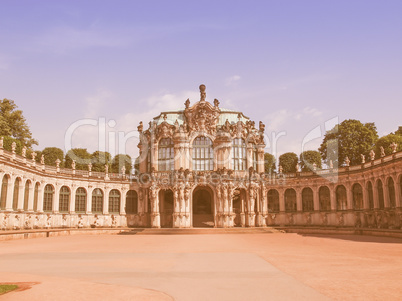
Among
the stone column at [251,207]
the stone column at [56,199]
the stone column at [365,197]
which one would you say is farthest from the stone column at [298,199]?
the stone column at [56,199]

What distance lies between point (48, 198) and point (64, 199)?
2.77m

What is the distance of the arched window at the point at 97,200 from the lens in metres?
59.5

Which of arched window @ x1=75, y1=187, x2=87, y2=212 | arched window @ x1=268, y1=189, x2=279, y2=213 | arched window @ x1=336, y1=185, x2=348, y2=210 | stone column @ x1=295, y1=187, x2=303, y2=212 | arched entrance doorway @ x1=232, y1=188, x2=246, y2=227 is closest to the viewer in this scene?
arched window @ x1=336, y1=185, x2=348, y2=210

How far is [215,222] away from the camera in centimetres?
5697

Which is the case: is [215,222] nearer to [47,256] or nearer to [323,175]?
[323,175]

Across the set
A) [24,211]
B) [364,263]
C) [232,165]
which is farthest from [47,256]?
[232,165]

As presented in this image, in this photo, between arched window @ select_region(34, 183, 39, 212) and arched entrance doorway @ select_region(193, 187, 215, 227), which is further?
arched entrance doorway @ select_region(193, 187, 215, 227)

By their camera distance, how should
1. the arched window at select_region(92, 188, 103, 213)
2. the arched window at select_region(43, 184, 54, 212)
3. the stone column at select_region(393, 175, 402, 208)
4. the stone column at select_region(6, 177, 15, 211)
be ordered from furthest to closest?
the arched window at select_region(92, 188, 103, 213), the arched window at select_region(43, 184, 54, 212), the stone column at select_region(6, 177, 15, 211), the stone column at select_region(393, 175, 402, 208)

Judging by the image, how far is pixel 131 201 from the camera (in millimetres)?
61969

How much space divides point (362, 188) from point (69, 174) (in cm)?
4166

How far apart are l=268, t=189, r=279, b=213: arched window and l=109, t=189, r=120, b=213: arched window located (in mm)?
24151

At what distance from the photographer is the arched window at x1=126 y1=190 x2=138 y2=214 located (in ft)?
202

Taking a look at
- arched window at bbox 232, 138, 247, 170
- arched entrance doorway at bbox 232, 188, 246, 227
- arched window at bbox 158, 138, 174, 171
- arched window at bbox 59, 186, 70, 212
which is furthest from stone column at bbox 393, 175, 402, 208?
arched window at bbox 59, 186, 70, 212

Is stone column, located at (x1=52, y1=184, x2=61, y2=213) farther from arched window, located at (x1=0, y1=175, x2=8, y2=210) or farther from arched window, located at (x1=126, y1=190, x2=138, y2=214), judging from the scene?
arched window, located at (x1=0, y1=175, x2=8, y2=210)
